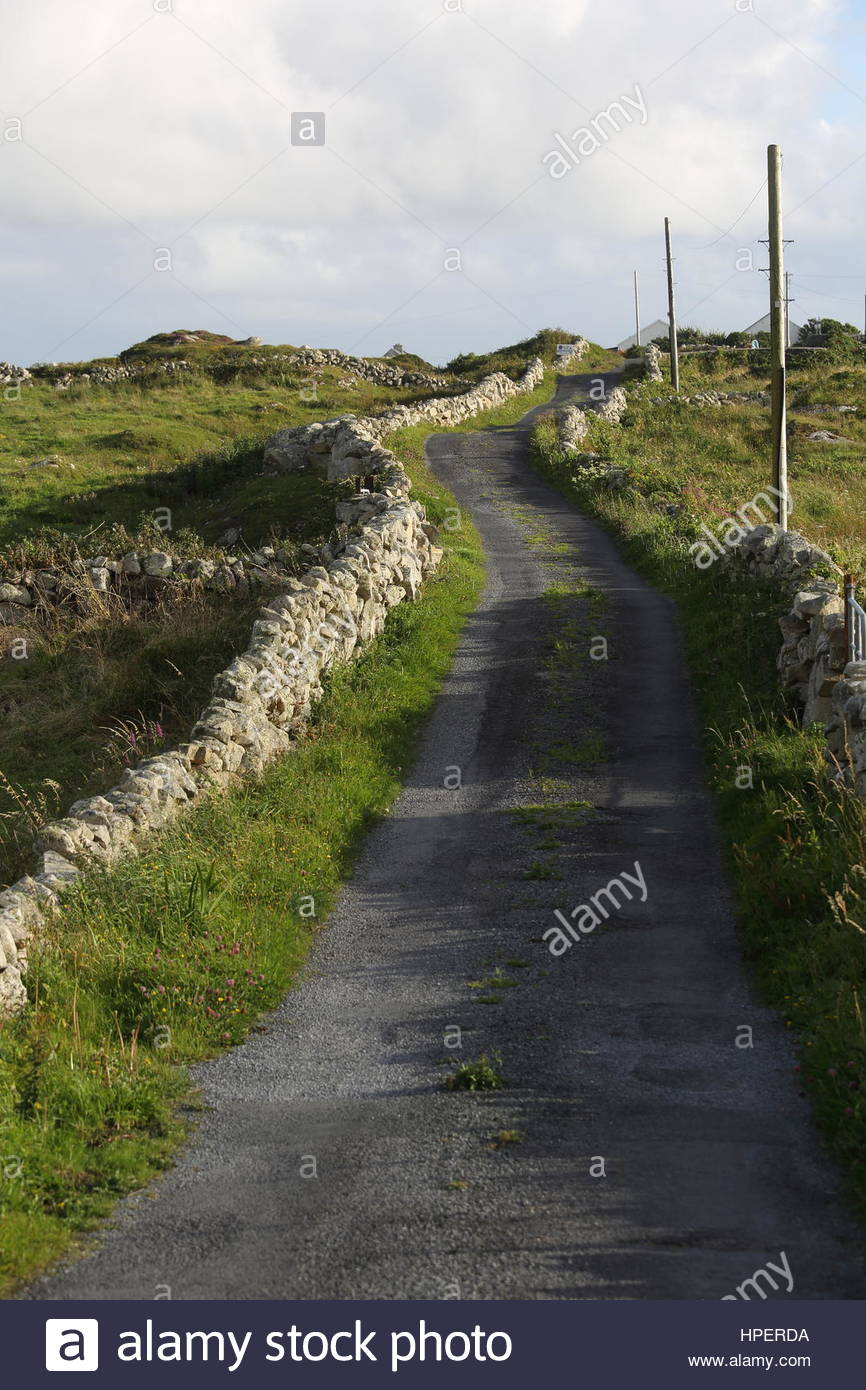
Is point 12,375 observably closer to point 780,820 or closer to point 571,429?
point 571,429

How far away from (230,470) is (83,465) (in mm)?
4890

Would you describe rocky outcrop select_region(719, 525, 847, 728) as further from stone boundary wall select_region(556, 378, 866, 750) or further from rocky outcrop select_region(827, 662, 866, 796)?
rocky outcrop select_region(827, 662, 866, 796)

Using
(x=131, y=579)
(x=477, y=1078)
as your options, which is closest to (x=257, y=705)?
(x=477, y=1078)

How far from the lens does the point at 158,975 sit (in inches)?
347

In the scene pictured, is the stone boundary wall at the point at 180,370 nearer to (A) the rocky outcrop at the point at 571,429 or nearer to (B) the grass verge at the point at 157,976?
(A) the rocky outcrop at the point at 571,429

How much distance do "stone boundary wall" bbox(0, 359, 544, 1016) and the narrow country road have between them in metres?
1.83

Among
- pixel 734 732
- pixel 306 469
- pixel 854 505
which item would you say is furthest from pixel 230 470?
pixel 734 732

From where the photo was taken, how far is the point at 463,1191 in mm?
6574

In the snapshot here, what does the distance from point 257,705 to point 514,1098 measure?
7298 millimetres

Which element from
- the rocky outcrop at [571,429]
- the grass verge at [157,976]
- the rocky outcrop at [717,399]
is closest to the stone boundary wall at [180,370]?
the rocky outcrop at [717,399]

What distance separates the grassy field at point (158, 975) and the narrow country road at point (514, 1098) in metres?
0.24

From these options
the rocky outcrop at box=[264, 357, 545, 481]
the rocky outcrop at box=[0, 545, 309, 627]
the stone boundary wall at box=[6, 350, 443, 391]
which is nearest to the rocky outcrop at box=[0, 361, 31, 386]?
the stone boundary wall at box=[6, 350, 443, 391]

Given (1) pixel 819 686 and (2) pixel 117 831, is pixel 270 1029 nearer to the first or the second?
(2) pixel 117 831

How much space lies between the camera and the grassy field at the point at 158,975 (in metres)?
6.82
